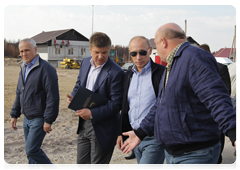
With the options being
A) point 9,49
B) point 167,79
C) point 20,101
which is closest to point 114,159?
point 20,101

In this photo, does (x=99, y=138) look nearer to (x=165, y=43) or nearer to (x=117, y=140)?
(x=117, y=140)

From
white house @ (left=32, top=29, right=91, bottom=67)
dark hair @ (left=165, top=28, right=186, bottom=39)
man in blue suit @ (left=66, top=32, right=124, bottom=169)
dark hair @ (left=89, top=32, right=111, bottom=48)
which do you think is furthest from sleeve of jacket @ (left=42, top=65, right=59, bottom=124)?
white house @ (left=32, top=29, right=91, bottom=67)

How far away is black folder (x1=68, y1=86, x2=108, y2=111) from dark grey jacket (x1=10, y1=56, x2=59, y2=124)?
0.88 metres

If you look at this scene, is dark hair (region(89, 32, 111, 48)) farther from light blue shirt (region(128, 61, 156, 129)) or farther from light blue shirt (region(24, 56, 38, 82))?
light blue shirt (region(24, 56, 38, 82))

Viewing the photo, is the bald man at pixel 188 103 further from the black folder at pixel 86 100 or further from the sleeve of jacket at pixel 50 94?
the sleeve of jacket at pixel 50 94

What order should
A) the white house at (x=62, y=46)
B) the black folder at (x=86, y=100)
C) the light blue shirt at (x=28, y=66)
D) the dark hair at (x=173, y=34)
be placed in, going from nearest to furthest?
the dark hair at (x=173, y=34), the black folder at (x=86, y=100), the light blue shirt at (x=28, y=66), the white house at (x=62, y=46)

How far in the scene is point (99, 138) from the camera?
3.22m

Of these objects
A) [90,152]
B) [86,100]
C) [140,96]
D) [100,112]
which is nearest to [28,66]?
[86,100]

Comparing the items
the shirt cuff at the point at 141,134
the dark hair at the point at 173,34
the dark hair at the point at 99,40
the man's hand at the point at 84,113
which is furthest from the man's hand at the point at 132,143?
the dark hair at the point at 99,40

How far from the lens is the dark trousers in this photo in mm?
3283

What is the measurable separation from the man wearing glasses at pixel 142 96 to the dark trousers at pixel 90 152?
370mm

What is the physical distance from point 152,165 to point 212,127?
3.89ft

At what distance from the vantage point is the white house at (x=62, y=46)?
132 ft

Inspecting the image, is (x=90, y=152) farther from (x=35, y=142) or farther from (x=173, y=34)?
(x=173, y=34)
